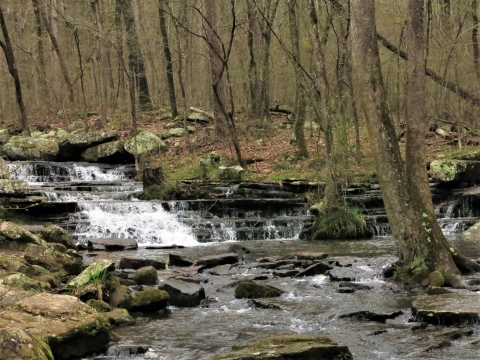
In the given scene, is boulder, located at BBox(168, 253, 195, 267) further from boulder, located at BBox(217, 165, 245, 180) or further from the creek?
boulder, located at BBox(217, 165, 245, 180)

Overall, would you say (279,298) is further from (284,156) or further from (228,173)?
(284,156)

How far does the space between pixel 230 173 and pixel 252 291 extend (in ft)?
33.8

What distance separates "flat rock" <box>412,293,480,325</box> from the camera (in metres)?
5.79

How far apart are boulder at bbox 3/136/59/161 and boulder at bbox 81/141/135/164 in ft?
4.33

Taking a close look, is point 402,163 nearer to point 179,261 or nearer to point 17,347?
point 179,261

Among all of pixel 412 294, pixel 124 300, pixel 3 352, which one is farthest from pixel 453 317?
pixel 3 352

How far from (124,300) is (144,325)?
0.75m

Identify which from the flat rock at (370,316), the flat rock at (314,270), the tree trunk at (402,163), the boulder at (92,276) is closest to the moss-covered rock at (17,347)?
the boulder at (92,276)

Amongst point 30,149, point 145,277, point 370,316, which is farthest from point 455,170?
point 30,149

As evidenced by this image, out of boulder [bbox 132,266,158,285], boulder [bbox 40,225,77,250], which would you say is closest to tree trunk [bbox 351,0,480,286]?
boulder [bbox 132,266,158,285]

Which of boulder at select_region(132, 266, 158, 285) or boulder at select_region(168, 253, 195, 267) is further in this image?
boulder at select_region(168, 253, 195, 267)

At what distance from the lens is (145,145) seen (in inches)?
854

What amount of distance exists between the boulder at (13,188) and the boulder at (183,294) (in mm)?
7730

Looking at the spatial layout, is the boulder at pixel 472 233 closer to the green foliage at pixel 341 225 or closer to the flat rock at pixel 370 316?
the green foliage at pixel 341 225
